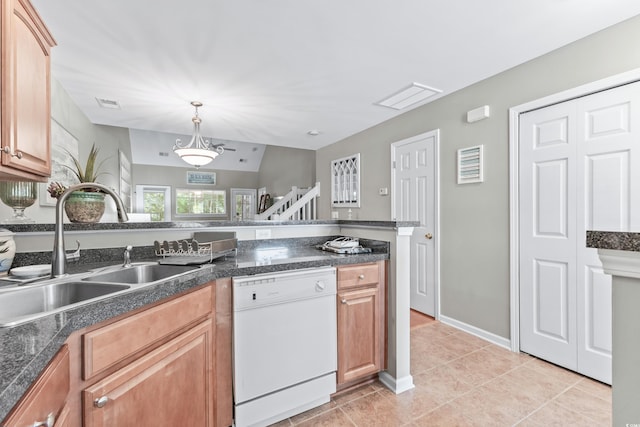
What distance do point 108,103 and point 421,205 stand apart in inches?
148

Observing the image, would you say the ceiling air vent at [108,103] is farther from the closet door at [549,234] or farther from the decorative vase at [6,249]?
the closet door at [549,234]

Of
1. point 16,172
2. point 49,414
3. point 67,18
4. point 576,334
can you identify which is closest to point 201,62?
point 67,18

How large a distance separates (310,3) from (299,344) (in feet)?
6.74

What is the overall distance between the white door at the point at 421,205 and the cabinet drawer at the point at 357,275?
5.24 ft

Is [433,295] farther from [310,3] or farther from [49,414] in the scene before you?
[49,414]

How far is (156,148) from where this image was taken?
305 inches

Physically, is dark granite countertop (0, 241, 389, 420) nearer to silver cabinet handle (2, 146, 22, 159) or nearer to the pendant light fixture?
silver cabinet handle (2, 146, 22, 159)

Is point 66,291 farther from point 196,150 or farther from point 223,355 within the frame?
point 196,150

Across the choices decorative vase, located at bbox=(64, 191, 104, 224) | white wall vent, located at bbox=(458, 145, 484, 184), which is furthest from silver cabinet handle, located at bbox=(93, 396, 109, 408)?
white wall vent, located at bbox=(458, 145, 484, 184)

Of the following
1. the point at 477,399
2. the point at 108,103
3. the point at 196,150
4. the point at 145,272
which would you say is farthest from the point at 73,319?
the point at 108,103

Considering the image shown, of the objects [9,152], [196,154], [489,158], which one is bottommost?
[9,152]

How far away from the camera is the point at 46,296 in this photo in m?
1.14

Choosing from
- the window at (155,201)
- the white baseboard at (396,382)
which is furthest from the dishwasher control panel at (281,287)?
the window at (155,201)

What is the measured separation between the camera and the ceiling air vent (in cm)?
323
